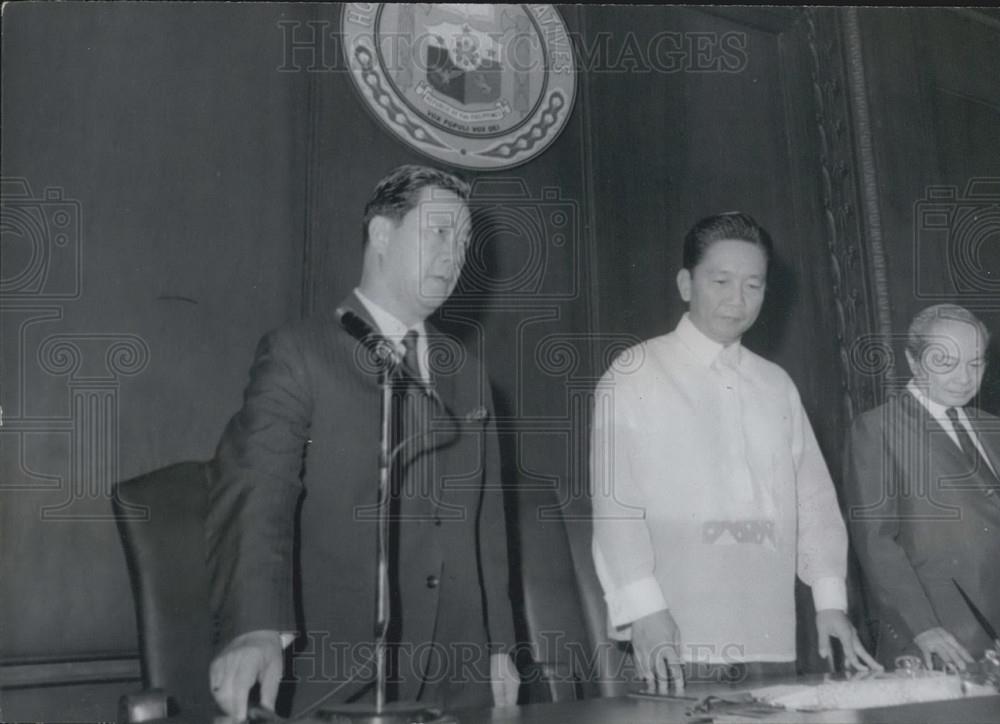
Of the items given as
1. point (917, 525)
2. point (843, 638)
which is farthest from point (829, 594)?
point (917, 525)

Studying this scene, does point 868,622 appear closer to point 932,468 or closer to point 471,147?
point 932,468

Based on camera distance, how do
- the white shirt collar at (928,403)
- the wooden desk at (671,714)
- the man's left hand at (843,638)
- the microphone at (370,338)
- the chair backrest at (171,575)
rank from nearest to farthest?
the wooden desk at (671,714) < the chair backrest at (171,575) < the microphone at (370,338) < the man's left hand at (843,638) < the white shirt collar at (928,403)

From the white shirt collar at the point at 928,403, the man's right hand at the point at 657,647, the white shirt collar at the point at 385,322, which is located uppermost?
the white shirt collar at the point at 385,322

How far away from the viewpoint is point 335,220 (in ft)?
7.89

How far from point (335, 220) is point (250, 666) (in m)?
0.95

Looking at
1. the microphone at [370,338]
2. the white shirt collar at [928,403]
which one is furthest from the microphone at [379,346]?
the white shirt collar at [928,403]

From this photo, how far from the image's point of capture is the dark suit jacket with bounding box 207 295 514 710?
219 cm

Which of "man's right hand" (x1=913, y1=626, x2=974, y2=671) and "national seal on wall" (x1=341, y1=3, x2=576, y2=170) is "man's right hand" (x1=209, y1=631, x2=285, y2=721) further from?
"man's right hand" (x1=913, y1=626, x2=974, y2=671)

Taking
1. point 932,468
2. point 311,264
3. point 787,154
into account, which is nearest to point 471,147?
point 311,264

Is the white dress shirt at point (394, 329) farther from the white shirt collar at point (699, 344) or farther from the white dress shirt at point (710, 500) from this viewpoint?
the white shirt collar at point (699, 344)

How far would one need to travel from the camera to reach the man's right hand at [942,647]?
104 inches

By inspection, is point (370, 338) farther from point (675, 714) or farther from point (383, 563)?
point (675, 714)

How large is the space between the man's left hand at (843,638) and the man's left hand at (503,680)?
771mm

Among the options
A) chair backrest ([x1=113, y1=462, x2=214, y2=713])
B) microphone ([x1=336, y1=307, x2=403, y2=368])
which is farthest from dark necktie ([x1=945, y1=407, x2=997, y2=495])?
chair backrest ([x1=113, y1=462, x2=214, y2=713])
